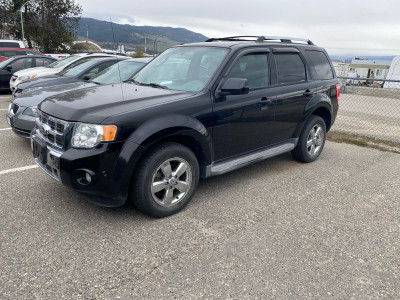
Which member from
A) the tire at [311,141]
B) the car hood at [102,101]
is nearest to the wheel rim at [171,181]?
the car hood at [102,101]

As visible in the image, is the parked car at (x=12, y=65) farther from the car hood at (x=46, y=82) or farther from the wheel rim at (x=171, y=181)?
the wheel rim at (x=171, y=181)

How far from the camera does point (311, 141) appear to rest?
5.32 meters

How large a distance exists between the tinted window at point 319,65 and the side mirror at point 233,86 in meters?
1.99

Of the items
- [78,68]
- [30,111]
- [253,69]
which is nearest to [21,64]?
[78,68]

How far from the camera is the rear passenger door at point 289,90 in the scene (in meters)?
4.51

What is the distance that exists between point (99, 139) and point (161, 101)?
765 millimetres

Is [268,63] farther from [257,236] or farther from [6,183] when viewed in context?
[6,183]

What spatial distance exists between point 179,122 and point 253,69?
1462 mm

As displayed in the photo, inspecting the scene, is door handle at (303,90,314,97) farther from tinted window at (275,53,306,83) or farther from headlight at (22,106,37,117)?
headlight at (22,106,37,117)

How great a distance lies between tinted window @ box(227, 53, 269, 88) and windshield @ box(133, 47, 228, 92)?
221 millimetres

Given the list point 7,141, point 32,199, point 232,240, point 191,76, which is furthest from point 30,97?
point 232,240

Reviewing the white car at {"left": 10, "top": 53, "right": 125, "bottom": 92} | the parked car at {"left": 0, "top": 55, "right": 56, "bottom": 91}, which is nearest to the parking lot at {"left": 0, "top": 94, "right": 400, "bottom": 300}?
the white car at {"left": 10, "top": 53, "right": 125, "bottom": 92}

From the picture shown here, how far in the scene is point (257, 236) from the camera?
314 centimetres

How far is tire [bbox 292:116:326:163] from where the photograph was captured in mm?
5117
